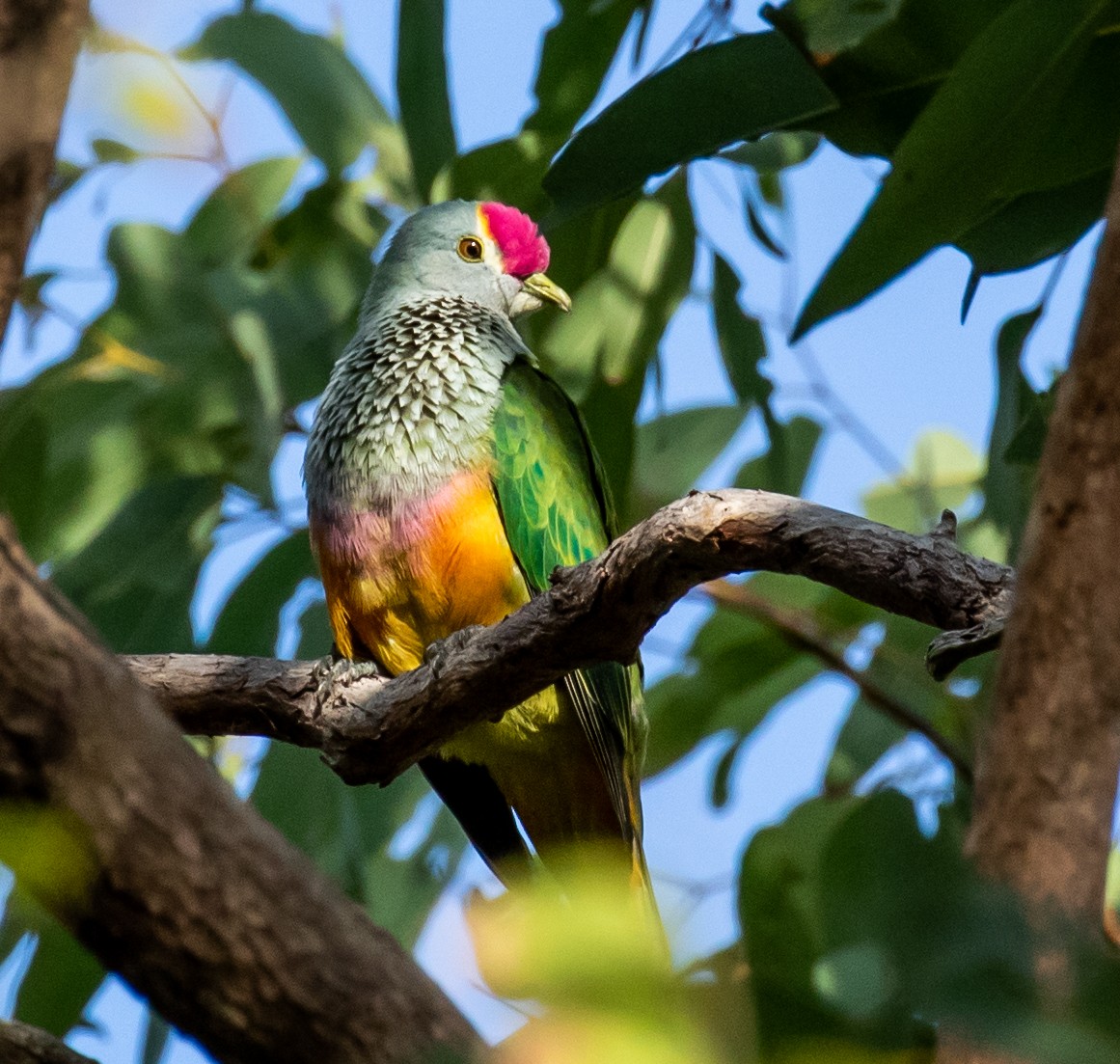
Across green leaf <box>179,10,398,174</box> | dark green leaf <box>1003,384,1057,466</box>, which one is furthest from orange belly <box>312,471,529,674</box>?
green leaf <box>179,10,398,174</box>

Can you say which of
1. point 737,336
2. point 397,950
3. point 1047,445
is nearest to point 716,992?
point 397,950

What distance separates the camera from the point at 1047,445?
1.16m

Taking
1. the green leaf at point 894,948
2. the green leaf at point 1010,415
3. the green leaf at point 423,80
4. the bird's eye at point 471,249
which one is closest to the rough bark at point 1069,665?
the green leaf at point 894,948

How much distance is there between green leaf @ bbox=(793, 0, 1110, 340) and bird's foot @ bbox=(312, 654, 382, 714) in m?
1.10

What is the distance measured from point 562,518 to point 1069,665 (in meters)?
2.11

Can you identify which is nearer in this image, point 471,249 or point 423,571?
point 423,571

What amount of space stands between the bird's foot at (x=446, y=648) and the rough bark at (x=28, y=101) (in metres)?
1.40

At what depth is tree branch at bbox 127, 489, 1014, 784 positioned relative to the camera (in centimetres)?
197

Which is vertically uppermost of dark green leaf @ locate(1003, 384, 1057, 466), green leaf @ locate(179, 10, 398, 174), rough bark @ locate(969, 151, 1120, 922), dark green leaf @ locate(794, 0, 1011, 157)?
green leaf @ locate(179, 10, 398, 174)

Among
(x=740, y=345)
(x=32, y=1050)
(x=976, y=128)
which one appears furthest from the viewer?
(x=740, y=345)

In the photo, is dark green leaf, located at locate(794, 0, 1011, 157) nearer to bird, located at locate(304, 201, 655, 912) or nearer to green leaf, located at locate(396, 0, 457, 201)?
bird, located at locate(304, 201, 655, 912)

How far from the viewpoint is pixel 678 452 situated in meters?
4.17

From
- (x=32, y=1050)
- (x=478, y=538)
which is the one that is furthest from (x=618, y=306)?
(x=32, y=1050)

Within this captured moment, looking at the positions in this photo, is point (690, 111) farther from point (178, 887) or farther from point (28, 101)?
point (178, 887)
